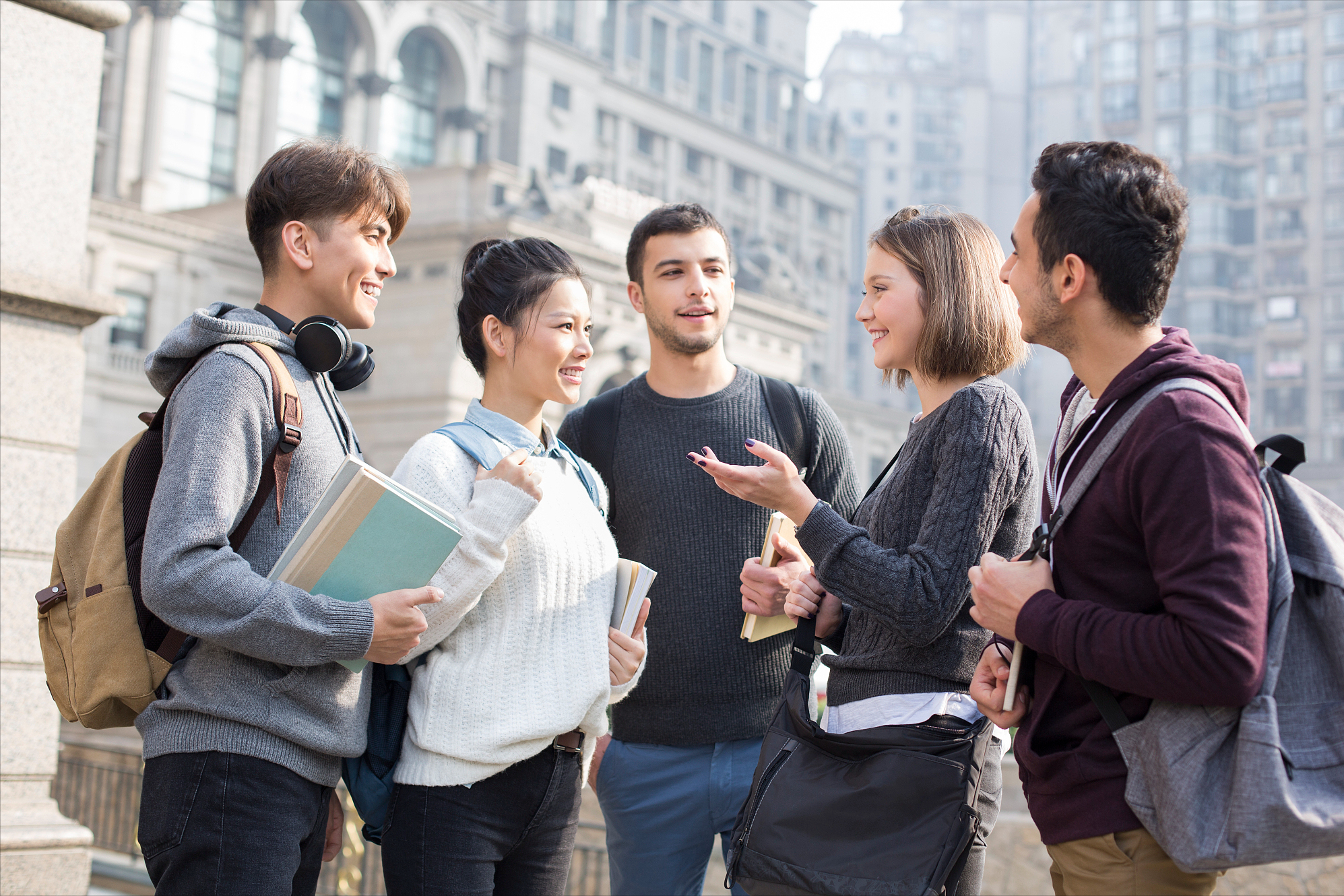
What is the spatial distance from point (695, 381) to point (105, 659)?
1.92m

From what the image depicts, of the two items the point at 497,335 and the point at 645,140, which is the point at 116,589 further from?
the point at 645,140

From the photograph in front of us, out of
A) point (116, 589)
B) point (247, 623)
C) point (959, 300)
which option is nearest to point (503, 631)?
point (247, 623)

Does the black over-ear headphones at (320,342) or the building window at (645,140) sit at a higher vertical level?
the building window at (645,140)

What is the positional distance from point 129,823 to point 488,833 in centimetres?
841

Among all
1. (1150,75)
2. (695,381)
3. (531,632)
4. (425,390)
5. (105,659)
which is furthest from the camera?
(1150,75)

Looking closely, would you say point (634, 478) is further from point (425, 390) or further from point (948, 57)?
point (948, 57)

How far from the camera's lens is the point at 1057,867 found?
7.14 ft

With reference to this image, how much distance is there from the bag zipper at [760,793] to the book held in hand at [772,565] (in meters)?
0.59

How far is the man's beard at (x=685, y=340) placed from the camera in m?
3.60

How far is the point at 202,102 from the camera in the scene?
135 feet

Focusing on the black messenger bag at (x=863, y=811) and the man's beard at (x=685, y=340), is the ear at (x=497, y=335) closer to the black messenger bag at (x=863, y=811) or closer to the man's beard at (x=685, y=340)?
the man's beard at (x=685, y=340)

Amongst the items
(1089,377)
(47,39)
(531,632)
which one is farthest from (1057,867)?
(47,39)

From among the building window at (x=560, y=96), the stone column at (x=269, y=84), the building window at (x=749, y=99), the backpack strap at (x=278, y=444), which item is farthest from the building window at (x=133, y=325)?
the building window at (x=749, y=99)

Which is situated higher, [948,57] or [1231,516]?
[948,57]
